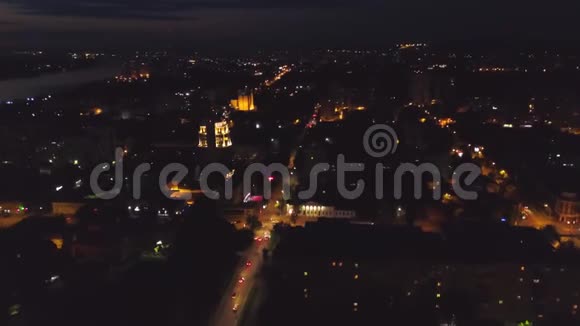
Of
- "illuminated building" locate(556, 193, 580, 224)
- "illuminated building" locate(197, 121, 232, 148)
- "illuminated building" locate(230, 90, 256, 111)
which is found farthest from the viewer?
"illuminated building" locate(230, 90, 256, 111)

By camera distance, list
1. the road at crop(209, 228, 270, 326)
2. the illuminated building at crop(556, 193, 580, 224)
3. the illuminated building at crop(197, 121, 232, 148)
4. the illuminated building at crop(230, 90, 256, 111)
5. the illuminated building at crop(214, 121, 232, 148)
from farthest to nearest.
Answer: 1. the illuminated building at crop(230, 90, 256, 111)
2. the illuminated building at crop(214, 121, 232, 148)
3. the illuminated building at crop(197, 121, 232, 148)
4. the illuminated building at crop(556, 193, 580, 224)
5. the road at crop(209, 228, 270, 326)

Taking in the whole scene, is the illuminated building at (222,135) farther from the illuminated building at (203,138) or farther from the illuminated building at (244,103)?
the illuminated building at (244,103)

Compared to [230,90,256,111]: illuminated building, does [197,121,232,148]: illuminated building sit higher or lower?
lower

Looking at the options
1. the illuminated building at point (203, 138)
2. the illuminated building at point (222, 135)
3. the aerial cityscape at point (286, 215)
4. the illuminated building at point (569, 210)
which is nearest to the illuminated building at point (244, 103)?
the aerial cityscape at point (286, 215)

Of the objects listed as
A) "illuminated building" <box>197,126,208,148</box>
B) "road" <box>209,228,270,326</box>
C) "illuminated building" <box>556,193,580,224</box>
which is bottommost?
"road" <box>209,228,270,326</box>

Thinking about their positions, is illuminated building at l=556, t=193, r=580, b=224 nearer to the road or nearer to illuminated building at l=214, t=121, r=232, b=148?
the road

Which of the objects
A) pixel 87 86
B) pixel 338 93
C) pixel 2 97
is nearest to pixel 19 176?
pixel 2 97

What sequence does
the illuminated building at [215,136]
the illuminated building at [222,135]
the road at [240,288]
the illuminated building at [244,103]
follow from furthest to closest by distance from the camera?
the illuminated building at [244,103]
the illuminated building at [222,135]
the illuminated building at [215,136]
the road at [240,288]

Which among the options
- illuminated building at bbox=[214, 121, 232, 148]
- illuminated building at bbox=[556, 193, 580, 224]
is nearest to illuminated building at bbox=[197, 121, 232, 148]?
illuminated building at bbox=[214, 121, 232, 148]

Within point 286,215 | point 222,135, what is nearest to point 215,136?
point 222,135
